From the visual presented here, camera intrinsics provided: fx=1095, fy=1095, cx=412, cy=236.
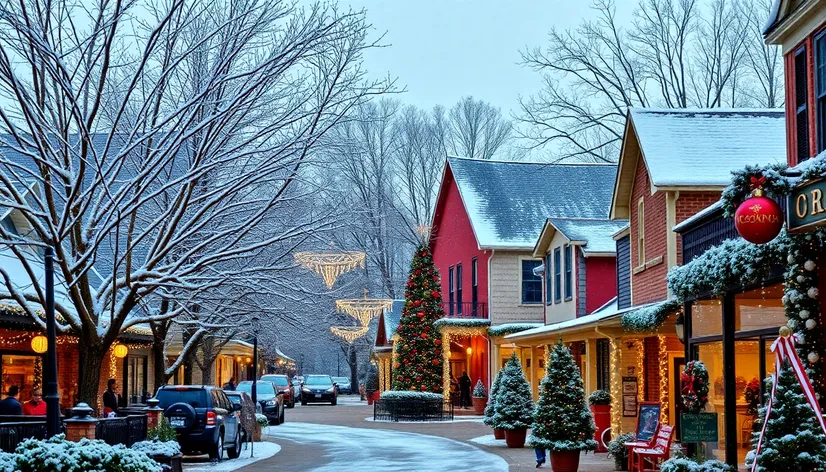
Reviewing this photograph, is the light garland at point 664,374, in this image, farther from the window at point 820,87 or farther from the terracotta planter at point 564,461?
the window at point 820,87

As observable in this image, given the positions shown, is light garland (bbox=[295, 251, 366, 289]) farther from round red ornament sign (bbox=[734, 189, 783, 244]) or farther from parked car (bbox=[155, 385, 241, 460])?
round red ornament sign (bbox=[734, 189, 783, 244])

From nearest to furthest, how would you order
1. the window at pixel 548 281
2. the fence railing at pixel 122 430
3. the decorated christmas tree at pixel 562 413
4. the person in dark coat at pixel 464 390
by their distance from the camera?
1. the fence railing at pixel 122 430
2. the decorated christmas tree at pixel 562 413
3. the window at pixel 548 281
4. the person in dark coat at pixel 464 390

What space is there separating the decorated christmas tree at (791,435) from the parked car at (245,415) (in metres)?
16.6

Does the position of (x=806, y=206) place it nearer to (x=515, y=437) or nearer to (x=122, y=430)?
(x=122, y=430)

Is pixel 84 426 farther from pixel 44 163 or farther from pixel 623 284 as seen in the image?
pixel 623 284

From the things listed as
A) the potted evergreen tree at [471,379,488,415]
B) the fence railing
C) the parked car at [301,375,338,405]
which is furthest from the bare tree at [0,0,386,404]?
the parked car at [301,375,338,405]

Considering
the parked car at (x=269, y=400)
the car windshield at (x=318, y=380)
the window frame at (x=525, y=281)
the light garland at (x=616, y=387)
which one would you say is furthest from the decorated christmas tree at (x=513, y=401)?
the car windshield at (x=318, y=380)

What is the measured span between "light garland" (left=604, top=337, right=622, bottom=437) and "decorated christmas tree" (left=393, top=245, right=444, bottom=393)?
67.6ft

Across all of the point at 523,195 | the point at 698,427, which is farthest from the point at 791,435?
the point at 523,195

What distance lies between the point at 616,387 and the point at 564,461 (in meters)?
4.98

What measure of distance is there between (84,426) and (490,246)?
99.4 ft

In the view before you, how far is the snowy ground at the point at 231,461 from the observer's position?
21516 mm

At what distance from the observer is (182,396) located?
76.0 ft

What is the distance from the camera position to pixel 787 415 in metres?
11.4
